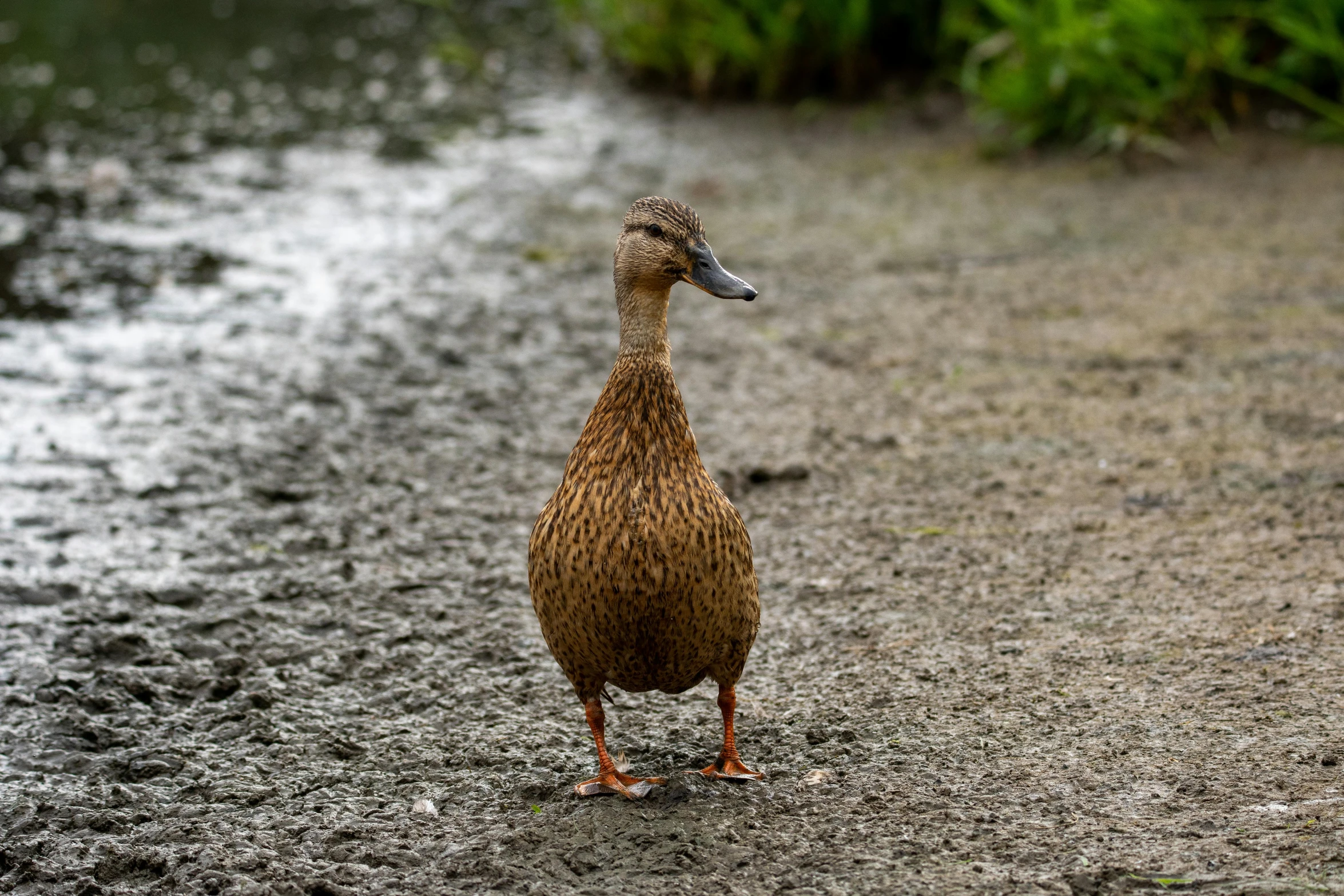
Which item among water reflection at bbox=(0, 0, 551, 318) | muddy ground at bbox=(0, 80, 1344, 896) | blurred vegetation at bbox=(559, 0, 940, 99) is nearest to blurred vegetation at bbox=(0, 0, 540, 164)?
water reflection at bbox=(0, 0, 551, 318)

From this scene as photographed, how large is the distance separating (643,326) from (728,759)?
98 cm

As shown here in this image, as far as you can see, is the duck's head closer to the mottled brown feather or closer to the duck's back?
the mottled brown feather

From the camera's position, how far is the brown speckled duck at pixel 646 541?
9.18 feet

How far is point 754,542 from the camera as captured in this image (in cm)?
425

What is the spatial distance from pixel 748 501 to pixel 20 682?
7.27 ft

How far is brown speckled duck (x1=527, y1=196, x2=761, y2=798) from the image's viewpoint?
2.80 metres

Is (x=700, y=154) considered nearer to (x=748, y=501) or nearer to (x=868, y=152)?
(x=868, y=152)

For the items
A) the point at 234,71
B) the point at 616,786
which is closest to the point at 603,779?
the point at 616,786

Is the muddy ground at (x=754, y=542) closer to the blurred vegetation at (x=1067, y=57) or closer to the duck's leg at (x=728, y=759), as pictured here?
the duck's leg at (x=728, y=759)

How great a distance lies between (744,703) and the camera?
135 inches

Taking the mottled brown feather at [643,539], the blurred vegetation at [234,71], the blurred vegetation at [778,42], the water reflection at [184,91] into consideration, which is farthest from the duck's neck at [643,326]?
the blurred vegetation at [778,42]

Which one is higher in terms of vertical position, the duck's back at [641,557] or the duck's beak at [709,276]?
the duck's beak at [709,276]

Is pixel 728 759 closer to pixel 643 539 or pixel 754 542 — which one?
pixel 643 539

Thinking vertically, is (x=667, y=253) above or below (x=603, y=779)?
above
